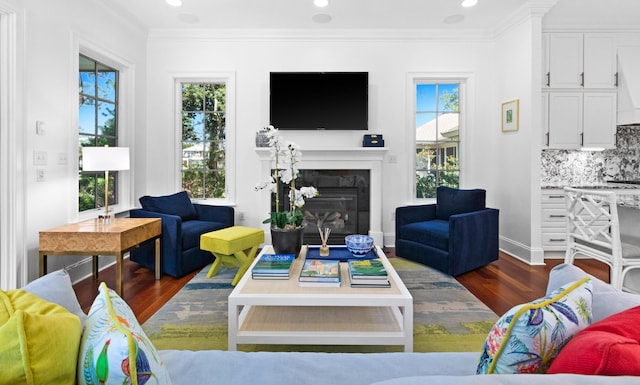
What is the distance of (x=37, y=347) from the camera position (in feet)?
2.26

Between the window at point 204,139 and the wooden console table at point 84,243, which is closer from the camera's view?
the wooden console table at point 84,243

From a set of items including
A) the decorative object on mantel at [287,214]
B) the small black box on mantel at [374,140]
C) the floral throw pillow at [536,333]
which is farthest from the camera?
the small black box on mantel at [374,140]

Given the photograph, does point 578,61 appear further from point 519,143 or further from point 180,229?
point 180,229

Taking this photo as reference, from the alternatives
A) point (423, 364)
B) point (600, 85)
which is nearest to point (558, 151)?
point (600, 85)

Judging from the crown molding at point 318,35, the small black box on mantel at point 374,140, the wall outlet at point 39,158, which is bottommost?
the wall outlet at point 39,158

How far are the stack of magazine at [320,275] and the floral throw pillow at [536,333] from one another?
1.27 metres

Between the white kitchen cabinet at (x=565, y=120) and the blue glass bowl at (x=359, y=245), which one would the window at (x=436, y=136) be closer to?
the white kitchen cabinet at (x=565, y=120)

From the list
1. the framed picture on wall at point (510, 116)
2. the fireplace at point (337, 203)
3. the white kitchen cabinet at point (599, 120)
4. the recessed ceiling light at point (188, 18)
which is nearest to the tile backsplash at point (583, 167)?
the white kitchen cabinet at point (599, 120)

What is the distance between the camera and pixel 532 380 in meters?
0.63

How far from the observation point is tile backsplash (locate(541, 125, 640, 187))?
4762 millimetres

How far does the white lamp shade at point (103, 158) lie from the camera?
3061mm

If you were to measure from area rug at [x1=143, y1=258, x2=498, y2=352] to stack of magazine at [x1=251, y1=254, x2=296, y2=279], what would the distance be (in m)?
0.41

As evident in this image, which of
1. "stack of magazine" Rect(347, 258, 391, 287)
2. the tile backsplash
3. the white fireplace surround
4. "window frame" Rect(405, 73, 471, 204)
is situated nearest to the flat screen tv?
the white fireplace surround

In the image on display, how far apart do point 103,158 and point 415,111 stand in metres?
3.71
